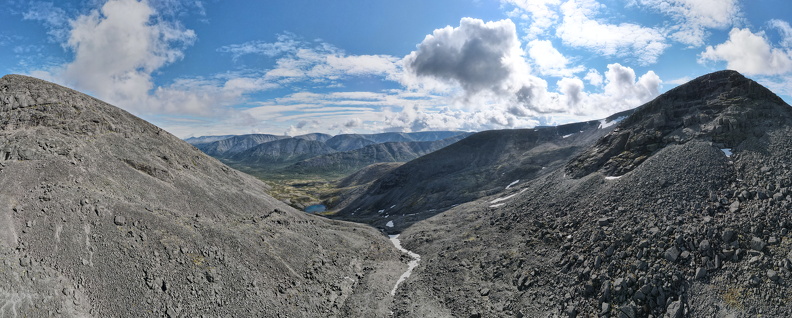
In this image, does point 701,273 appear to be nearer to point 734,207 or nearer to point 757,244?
point 757,244

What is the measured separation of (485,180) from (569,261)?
78472 mm

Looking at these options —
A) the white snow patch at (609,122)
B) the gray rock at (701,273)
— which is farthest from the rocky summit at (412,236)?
the white snow patch at (609,122)

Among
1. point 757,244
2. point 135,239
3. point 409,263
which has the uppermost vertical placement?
point 135,239

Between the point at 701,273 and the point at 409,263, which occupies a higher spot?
the point at 701,273

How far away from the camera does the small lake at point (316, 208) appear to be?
145400 millimetres

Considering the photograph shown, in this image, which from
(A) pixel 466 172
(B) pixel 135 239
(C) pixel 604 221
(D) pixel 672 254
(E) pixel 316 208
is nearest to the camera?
(D) pixel 672 254

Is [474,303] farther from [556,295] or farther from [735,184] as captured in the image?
[735,184]

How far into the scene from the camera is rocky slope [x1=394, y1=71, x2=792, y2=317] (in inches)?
1032

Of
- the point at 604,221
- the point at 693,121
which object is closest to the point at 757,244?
the point at 604,221

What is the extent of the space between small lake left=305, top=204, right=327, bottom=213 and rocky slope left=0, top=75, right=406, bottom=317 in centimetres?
8927

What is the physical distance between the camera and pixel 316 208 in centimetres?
15262

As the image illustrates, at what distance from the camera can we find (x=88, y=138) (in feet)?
146

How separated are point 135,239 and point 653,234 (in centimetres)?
5278

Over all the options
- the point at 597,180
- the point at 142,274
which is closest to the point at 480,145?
the point at 597,180
